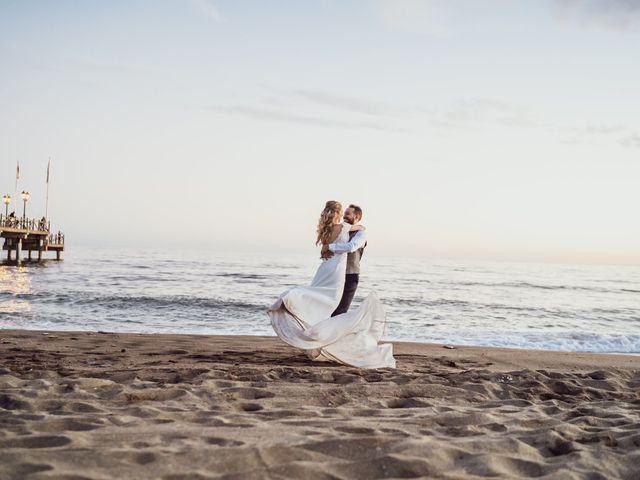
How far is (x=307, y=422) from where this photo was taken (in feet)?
13.6

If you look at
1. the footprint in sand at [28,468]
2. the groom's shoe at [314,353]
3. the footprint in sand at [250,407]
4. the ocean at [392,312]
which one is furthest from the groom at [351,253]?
the footprint in sand at [28,468]

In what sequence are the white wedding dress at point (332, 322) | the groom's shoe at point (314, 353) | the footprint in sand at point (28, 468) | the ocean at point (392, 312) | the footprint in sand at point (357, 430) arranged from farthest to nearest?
the ocean at point (392, 312) → the groom's shoe at point (314, 353) → the white wedding dress at point (332, 322) → the footprint in sand at point (357, 430) → the footprint in sand at point (28, 468)

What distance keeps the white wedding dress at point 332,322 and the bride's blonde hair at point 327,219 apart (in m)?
0.18

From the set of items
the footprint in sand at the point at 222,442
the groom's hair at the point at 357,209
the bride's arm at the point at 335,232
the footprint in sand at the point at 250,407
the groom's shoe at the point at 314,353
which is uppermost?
the groom's hair at the point at 357,209

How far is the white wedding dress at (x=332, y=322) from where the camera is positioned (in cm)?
743

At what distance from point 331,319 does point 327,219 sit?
1.42 metres

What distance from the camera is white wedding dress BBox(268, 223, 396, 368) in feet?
24.4

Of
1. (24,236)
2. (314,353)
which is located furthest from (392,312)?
(24,236)

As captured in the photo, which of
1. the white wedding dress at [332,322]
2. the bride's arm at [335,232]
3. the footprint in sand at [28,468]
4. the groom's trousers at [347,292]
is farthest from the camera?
the groom's trousers at [347,292]

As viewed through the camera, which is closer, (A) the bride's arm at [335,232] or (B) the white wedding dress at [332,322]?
(B) the white wedding dress at [332,322]

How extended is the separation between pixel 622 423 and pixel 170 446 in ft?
11.0

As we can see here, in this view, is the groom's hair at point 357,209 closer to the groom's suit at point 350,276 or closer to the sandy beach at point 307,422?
the groom's suit at point 350,276

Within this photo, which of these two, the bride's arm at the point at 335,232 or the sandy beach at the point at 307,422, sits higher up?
the bride's arm at the point at 335,232

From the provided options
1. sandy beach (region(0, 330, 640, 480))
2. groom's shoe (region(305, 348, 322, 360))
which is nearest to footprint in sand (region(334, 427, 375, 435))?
sandy beach (region(0, 330, 640, 480))
